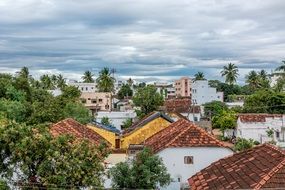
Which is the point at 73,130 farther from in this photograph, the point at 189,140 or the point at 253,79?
the point at 253,79

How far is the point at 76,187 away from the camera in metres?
20.9

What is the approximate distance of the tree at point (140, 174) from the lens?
24.4m

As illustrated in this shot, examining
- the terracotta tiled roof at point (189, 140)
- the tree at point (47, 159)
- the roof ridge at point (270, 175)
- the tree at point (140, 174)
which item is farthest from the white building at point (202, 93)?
the roof ridge at point (270, 175)

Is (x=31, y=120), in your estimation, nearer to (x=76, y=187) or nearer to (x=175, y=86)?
(x=76, y=187)

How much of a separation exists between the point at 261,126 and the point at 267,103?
1422cm

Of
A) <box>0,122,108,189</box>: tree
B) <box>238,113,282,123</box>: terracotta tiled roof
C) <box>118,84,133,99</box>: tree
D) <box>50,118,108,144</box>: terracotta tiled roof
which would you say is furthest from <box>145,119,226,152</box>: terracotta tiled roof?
<box>118,84,133,99</box>: tree

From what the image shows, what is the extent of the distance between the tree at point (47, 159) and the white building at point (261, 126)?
1399 inches

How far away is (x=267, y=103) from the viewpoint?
69312mm

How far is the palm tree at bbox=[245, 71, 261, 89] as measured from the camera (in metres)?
110

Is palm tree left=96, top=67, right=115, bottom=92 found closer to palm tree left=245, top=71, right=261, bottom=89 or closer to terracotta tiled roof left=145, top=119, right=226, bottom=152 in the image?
palm tree left=245, top=71, right=261, bottom=89

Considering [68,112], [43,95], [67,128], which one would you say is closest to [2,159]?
[67,128]

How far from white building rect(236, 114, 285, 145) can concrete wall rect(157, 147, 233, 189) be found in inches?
973

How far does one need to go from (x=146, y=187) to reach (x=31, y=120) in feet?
72.4

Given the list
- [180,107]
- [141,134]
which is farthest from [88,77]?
[141,134]
